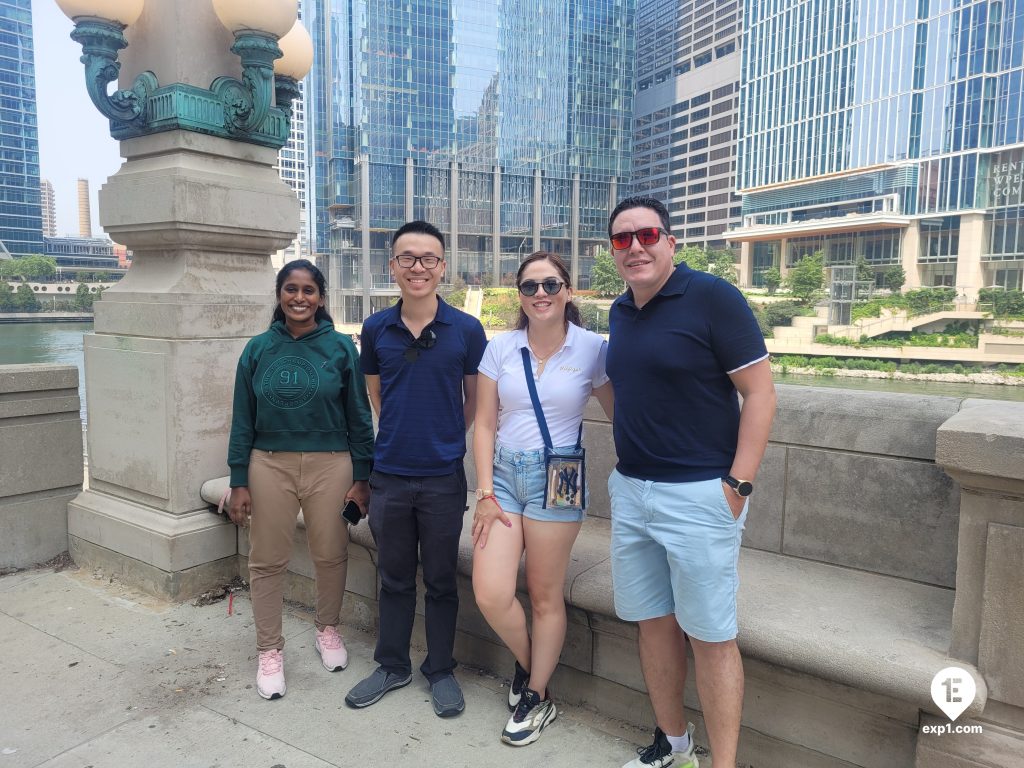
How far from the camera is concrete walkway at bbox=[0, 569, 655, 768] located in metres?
2.78

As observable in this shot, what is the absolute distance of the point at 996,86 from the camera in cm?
6962

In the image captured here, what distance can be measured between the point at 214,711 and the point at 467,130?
102 m

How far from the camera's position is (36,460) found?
15.8 feet

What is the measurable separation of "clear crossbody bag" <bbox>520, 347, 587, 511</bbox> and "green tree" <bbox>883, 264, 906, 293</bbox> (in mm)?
80142

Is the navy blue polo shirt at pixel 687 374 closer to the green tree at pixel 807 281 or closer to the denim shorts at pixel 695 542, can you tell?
the denim shorts at pixel 695 542

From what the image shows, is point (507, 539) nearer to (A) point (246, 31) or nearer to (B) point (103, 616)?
(B) point (103, 616)

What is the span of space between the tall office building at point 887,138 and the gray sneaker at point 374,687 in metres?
77.0

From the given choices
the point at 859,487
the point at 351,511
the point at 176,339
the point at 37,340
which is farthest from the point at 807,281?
the point at 351,511

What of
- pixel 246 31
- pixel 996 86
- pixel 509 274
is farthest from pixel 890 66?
pixel 246 31

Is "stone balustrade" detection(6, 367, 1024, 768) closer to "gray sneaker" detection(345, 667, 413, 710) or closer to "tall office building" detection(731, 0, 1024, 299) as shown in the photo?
"gray sneaker" detection(345, 667, 413, 710)

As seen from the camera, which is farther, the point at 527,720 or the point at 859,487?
the point at 859,487

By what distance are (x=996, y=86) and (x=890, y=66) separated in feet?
39.9

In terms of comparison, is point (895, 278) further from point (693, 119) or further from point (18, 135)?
point (18, 135)

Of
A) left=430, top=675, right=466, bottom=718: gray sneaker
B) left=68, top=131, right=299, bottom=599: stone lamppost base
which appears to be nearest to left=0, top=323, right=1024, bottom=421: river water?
left=68, top=131, right=299, bottom=599: stone lamppost base
